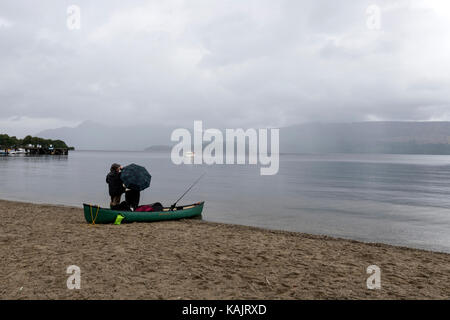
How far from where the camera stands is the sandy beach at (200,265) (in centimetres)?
740

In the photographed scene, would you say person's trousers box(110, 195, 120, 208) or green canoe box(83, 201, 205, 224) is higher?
person's trousers box(110, 195, 120, 208)

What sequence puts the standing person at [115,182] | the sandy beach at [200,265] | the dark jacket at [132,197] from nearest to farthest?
the sandy beach at [200,265] < the standing person at [115,182] < the dark jacket at [132,197]

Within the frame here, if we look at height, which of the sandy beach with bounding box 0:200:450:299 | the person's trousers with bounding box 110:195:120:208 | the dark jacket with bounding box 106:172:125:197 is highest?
the dark jacket with bounding box 106:172:125:197

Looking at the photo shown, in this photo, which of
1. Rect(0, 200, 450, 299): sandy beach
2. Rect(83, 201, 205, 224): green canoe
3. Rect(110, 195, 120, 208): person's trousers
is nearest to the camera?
Rect(0, 200, 450, 299): sandy beach

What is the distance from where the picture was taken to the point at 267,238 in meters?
13.9

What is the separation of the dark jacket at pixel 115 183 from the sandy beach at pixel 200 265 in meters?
1.99

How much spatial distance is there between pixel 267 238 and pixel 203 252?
3.92 m

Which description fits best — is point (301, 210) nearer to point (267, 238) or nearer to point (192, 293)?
point (267, 238)

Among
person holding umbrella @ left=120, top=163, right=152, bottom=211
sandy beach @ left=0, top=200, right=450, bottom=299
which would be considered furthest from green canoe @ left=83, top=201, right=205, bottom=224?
person holding umbrella @ left=120, top=163, right=152, bottom=211

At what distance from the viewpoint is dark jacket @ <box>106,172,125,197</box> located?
52.0ft

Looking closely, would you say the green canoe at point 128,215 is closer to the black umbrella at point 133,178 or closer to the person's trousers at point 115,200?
the person's trousers at point 115,200

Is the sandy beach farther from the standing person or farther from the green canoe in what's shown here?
the standing person

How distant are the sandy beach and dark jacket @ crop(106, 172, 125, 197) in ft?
6.51

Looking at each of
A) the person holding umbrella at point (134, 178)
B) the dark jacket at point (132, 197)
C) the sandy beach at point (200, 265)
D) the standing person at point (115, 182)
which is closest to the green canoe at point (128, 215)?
the sandy beach at point (200, 265)
